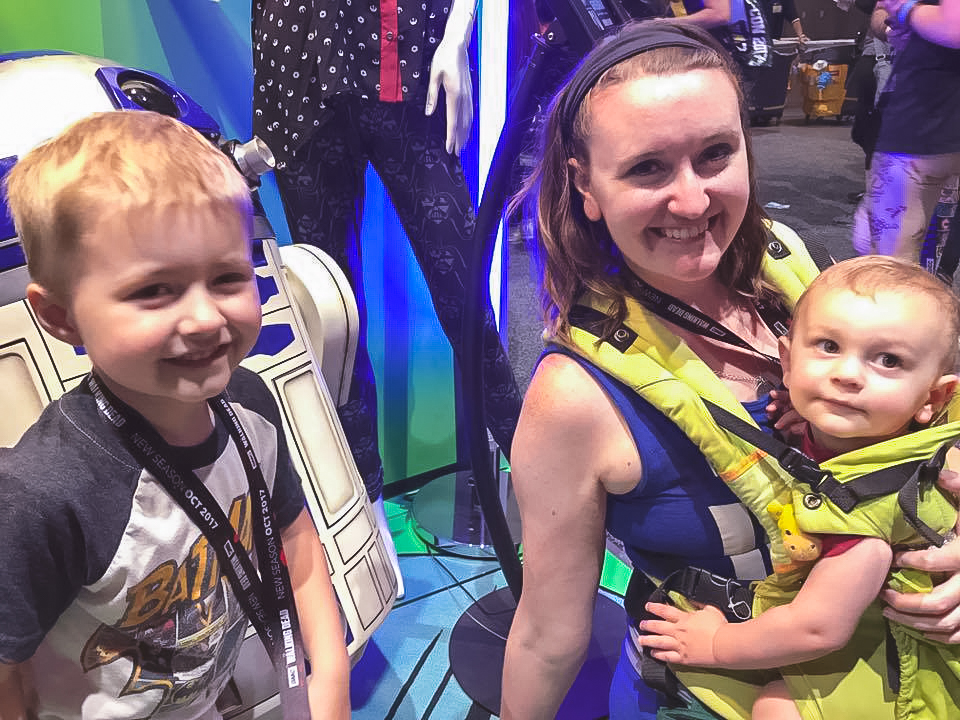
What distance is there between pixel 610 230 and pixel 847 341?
324 mm

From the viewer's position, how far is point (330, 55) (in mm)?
1909

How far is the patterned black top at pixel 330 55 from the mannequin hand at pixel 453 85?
0.11 feet

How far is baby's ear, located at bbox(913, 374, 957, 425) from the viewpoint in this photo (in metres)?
0.99

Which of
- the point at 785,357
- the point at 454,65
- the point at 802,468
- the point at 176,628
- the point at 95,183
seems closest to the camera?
the point at 95,183

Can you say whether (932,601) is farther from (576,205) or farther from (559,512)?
(576,205)

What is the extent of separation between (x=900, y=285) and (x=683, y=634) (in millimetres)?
510

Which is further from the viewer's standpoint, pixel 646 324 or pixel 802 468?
pixel 646 324

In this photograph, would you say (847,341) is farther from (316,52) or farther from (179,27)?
(179,27)

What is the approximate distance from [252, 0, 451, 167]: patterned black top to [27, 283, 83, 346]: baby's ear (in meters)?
1.29

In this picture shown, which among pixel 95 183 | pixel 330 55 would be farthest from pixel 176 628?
pixel 330 55

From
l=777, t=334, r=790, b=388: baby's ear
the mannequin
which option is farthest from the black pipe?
l=777, t=334, r=790, b=388: baby's ear

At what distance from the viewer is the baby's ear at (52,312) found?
0.76 m

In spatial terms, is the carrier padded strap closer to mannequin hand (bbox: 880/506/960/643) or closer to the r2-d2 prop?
mannequin hand (bbox: 880/506/960/643)

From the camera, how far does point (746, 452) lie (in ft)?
3.33
